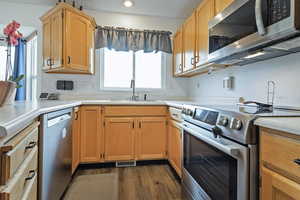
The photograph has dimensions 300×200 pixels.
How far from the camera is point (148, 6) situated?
3.10 meters

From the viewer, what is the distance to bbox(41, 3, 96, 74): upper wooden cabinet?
2.68 meters

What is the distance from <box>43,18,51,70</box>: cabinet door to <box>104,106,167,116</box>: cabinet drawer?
3.68 feet

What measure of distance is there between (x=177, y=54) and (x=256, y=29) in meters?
1.95

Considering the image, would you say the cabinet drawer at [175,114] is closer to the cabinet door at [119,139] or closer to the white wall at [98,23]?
the cabinet door at [119,139]

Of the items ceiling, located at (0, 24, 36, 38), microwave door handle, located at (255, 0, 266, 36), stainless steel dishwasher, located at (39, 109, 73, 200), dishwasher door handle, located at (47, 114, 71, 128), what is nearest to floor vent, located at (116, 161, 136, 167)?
stainless steel dishwasher, located at (39, 109, 73, 200)

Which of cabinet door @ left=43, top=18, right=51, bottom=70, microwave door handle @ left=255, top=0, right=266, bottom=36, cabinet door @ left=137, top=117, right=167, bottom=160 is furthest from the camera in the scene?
cabinet door @ left=43, top=18, right=51, bottom=70

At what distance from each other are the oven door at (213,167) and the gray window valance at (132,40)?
6.17ft

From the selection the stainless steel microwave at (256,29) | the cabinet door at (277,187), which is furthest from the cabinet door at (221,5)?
the cabinet door at (277,187)

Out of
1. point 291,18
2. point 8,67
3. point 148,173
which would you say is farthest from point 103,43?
point 291,18

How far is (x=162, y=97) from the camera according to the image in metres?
3.49

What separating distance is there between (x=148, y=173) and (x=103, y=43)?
2.05 m

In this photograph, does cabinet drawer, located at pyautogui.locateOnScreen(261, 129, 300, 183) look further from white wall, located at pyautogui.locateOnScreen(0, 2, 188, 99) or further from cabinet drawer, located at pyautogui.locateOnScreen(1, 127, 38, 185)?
white wall, located at pyautogui.locateOnScreen(0, 2, 188, 99)

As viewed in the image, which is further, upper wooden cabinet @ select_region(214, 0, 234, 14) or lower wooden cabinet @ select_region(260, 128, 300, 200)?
upper wooden cabinet @ select_region(214, 0, 234, 14)

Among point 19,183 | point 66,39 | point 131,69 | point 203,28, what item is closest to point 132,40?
point 131,69
